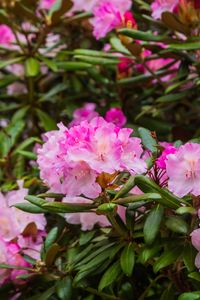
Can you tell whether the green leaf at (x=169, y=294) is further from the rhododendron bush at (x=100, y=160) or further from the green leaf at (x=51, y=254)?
the green leaf at (x=51, y=254)


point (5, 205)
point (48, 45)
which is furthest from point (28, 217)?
point (48, 45)

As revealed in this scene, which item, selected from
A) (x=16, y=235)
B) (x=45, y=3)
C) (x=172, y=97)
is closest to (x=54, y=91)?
(x=45, y=3)

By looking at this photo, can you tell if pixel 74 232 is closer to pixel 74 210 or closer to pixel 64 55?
pixel 74 210

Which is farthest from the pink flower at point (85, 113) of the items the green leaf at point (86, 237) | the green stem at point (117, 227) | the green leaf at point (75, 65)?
the green stem at point (117, 227)

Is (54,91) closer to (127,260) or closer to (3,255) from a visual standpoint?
(3,255)

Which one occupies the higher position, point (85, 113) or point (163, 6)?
point (163, 6)

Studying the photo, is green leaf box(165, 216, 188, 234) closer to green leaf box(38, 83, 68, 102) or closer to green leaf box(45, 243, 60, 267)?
green leaf box(45, 243, 60, 267)
